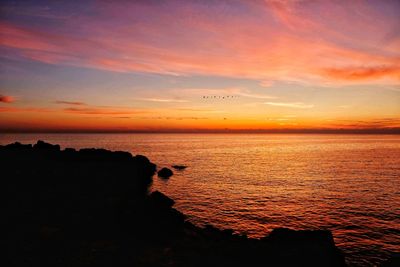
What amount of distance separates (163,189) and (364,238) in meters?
34.7

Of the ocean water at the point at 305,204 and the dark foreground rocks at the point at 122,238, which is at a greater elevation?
the dark foreground rocks at the point at 122,238

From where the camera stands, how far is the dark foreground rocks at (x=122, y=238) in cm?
1866

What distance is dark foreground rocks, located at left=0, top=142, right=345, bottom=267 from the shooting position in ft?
61.2

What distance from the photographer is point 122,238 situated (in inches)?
894

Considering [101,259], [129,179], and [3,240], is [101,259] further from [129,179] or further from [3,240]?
[129,179]

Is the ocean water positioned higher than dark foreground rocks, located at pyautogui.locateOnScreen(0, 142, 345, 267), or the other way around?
dark foreground rocks, located at pyautogui.locateOnScreen(0, 142, 345, 267)

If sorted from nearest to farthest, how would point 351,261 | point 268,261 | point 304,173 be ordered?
point 268,261 → point 351,261 → point 304,173

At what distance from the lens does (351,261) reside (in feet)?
80.8

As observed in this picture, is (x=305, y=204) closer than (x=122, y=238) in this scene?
No

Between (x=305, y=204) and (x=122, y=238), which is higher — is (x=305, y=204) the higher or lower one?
the lower one

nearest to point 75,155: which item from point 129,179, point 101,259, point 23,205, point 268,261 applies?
point 129,179

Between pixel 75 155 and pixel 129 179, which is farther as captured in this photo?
pixel 75 155

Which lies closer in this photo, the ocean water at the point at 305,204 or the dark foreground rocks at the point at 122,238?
the dark foreground rocks at the point at 122,238

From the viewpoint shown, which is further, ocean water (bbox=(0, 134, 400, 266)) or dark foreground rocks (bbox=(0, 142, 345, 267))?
ocean water (bbox=(0, 134, 400, 266))
